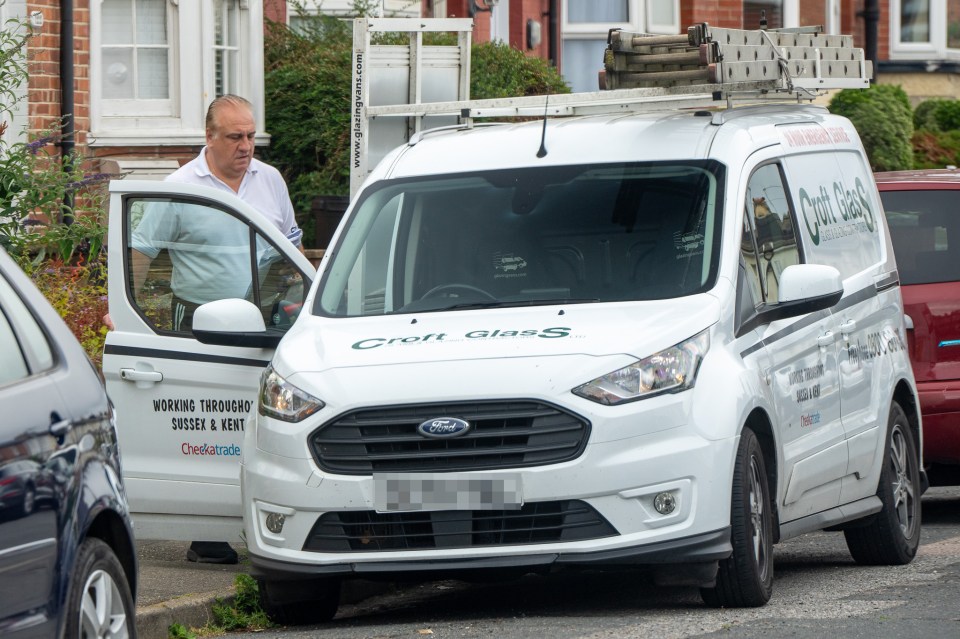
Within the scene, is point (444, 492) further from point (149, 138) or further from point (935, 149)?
point (935, 149)

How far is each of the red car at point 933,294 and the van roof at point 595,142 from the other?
214 centimetres

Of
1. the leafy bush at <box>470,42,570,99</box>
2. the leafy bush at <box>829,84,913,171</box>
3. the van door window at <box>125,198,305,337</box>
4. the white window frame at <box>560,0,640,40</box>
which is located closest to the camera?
the van door window at <box>125,198,305,337</box>

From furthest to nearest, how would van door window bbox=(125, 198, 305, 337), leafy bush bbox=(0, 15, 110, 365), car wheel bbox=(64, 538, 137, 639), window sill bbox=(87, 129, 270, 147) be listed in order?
window sill bbox=(87, 129, 270, 147), leafy bush bbox=(0, 15, 110, 365), van door window bbox=(125, 198, 305, 337), car wheel bbox=(64, 538, 137, 639)

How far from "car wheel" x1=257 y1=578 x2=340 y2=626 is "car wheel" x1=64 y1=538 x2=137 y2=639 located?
1.59 metres

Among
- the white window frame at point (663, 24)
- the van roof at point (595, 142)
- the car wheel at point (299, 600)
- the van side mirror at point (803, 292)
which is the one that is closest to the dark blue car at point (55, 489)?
the car wheel at point (299, 600)

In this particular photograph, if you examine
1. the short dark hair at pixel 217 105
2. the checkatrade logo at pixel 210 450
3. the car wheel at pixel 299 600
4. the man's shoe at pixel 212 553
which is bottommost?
the man's shoe at pixel 212 553

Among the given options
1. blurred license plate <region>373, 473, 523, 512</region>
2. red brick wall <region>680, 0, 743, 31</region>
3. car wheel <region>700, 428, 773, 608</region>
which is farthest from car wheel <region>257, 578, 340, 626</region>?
red brick wall <region>680, 0, 743, 31</region>

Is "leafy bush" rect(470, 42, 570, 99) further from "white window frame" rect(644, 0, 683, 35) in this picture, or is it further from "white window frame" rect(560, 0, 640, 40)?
"white window frame" rect(644, 0, 683, 35)

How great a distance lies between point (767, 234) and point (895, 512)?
1673mm

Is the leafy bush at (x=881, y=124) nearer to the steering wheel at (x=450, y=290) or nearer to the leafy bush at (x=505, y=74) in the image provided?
the leafy bush at (x=505, y=74)

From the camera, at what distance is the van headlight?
6590mm

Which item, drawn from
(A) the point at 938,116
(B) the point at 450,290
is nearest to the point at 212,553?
(B) the point at 450,290

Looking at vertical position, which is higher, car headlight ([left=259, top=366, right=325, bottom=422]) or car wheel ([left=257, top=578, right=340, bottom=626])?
car headlight ([left=259, top=366, right=325, bottom=422])

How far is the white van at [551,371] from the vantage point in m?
6.60
